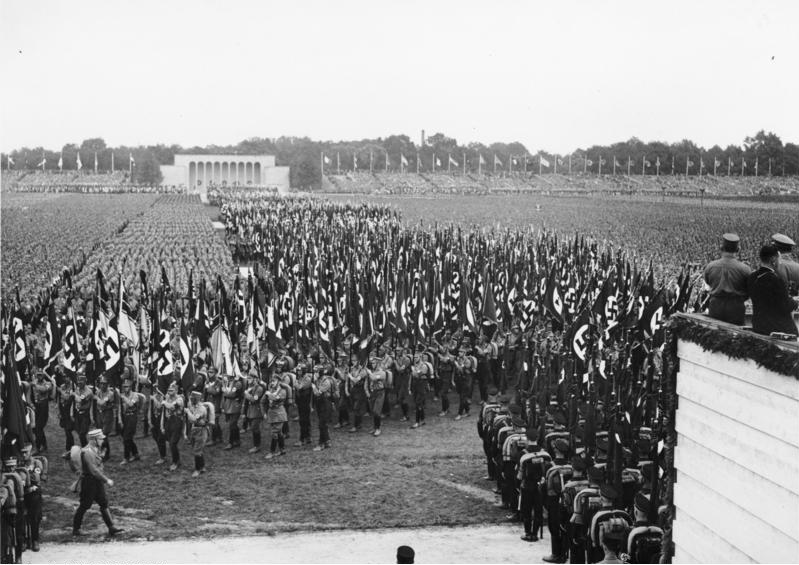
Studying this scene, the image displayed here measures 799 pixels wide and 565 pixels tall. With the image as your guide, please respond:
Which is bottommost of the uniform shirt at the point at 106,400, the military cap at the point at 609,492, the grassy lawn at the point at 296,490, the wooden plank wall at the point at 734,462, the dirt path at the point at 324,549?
the grassy lawn at the point at 296,490

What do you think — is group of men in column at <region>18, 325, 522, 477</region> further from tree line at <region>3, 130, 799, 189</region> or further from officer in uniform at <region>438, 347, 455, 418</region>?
tree line at <region>3, 130, 799, 189</region>

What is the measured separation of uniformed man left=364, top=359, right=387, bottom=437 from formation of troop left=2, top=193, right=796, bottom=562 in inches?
1.3

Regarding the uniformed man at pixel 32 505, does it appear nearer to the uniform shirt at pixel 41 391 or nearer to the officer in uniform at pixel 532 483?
the uniform shirt at pixel 41 391

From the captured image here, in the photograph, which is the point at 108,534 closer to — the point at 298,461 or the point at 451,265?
the point at 298,461

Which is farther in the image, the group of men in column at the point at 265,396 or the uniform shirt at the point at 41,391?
the uniform shirt at the point at 41,391

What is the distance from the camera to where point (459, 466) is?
13805mm

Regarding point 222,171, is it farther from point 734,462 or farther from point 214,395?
point 734,462

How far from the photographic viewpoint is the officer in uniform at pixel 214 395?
604 inches

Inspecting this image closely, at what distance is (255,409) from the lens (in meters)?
14.7

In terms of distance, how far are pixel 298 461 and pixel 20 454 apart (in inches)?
174

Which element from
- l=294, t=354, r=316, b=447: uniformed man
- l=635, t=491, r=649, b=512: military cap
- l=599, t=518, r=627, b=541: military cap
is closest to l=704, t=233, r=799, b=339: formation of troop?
l=635, t=491, r=649, b=512: military cap

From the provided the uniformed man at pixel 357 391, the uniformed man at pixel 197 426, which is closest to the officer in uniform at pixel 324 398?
the uniformed man at pixel 357 391

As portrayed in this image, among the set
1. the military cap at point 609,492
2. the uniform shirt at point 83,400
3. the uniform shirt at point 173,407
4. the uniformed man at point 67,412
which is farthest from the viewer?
the uniformed man at point 67,412

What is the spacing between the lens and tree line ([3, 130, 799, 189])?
110m
